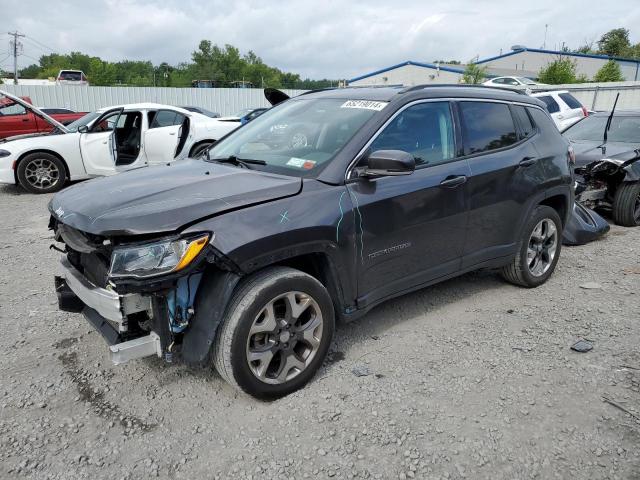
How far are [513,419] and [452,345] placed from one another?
89 cm

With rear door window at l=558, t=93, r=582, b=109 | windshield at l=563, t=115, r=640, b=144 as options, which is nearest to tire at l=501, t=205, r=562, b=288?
windshield at l=563, t=115, r=640, b=144

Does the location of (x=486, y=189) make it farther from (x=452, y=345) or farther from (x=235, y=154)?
(x=235, y=154)

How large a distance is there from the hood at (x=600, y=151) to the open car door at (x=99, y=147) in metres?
7.84

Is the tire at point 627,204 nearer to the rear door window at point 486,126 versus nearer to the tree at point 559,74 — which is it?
the rear door window at point 486,126

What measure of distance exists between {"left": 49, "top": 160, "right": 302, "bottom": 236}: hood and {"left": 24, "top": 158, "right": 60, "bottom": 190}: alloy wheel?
6933 millimetres

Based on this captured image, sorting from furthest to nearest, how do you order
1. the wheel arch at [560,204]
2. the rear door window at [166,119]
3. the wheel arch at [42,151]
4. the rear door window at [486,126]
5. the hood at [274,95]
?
1. the rear door window at [166,119]
2. the wheel arch at [42,151]
3. the hood at [274,95]
4. the wheel arch at [560,204]
5. the rear door window at [486,126]

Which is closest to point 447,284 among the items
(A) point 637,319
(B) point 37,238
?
(A) point 637,319

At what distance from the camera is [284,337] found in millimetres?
2945

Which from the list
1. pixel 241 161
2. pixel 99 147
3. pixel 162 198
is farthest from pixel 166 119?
pixel 162 198

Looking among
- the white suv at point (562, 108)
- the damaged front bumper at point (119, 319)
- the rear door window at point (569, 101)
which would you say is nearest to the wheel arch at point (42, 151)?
the damaged front bumper at point (119, 319)

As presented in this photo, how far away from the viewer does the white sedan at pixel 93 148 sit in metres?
9.23

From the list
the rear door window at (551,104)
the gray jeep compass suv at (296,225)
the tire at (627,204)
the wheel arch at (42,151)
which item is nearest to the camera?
the gray jeep compass suv at (296,225)

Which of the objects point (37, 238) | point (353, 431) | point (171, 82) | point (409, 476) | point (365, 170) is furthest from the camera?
point (171, 82)

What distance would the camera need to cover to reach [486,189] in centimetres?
396
